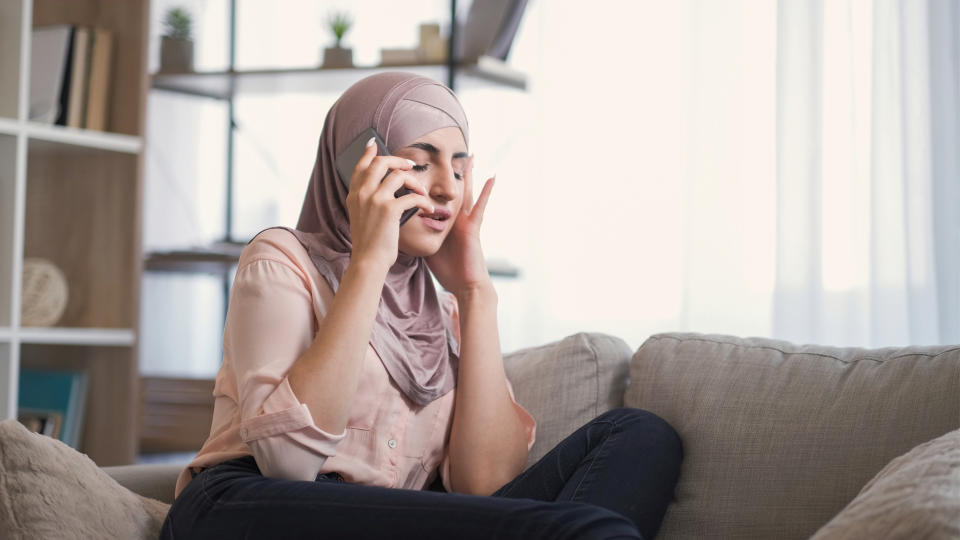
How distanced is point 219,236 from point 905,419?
2787mm

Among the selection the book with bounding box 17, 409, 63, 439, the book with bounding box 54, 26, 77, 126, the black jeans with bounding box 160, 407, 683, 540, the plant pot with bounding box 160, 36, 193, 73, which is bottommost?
the book with bounding box 17, 409, 63, 439

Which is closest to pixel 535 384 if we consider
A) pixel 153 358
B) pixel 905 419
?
pixel 905 419

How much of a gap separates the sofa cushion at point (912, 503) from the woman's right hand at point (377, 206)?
67 centimetres

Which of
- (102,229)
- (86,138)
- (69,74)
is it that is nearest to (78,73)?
(69,74)

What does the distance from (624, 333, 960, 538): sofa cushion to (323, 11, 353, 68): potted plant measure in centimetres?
163

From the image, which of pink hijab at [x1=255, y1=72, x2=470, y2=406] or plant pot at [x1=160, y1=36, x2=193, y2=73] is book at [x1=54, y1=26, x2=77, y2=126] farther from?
pink hijab at [x1=255, y1=72, x2=470, y2=406]

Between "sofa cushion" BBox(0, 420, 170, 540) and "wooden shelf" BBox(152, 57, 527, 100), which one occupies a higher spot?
"wooden shelf" BBox(152, 57, 527, 100)

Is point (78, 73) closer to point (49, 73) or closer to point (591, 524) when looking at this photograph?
point (49, 73)

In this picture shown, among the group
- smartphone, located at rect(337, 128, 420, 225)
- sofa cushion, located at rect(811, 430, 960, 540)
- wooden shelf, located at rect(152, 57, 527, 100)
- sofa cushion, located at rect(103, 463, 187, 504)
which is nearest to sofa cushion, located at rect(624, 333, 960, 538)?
sofa cushion, located at rect(811, 430, 960, 540)

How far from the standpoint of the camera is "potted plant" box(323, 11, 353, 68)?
2.95m

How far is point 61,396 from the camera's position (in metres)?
2.78

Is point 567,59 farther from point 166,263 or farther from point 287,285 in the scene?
point 287,285

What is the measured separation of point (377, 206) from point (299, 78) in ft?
5.92

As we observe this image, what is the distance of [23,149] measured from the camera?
8.19 ft
